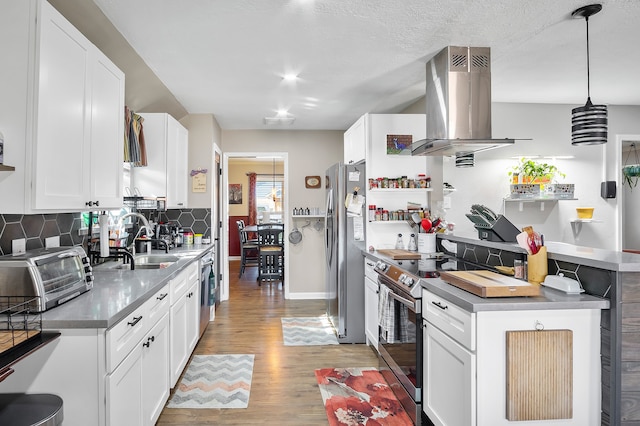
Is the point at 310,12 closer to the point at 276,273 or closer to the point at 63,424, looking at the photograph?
the point at 63,424

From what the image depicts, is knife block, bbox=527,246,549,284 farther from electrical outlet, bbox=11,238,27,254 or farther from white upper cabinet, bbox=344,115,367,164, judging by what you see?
electrical outlet, bbox=11,238,27,254

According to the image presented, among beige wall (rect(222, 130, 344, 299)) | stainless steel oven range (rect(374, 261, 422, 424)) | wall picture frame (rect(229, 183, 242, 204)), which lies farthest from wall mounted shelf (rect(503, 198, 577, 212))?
wall picture frame (rect(229, 183, 242, 204))

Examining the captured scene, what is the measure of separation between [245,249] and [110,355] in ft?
20.2

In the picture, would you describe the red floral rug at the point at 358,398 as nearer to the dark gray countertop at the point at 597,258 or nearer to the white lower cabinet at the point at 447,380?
the white lower cabinet at the point at 447,380

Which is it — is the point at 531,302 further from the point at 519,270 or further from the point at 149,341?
the point at 149,341

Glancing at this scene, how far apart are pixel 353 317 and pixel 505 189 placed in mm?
2227

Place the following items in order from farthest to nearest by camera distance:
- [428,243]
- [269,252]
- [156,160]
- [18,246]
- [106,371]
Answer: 1. [269,252]
2. [156,160]
3. [428,243]
4. [18,246]
5. [106,371]

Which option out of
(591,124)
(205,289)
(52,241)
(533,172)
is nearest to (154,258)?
(205,289)

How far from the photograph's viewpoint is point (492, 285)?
1733mm

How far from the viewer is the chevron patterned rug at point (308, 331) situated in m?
3.65

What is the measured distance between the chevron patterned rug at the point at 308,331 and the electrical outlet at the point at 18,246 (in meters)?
2.29

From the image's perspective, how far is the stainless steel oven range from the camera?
2123mm

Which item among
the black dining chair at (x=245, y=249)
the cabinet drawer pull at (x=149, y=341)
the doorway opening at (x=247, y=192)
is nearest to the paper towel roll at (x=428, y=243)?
the cabinet drawer pull at (x=149, y=341)

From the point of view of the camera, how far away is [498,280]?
1.87 metres
